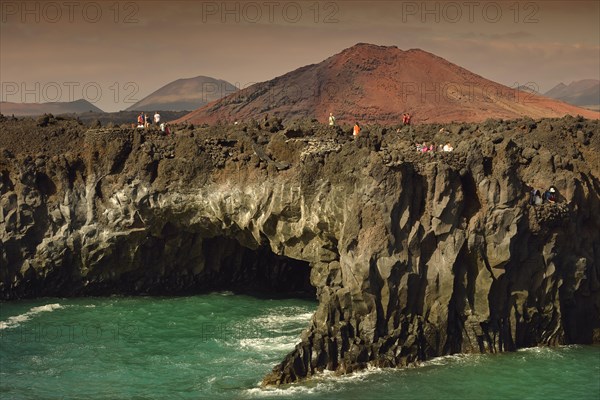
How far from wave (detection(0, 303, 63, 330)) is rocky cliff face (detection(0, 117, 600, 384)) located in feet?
6.77

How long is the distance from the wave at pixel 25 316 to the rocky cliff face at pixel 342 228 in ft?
6.77

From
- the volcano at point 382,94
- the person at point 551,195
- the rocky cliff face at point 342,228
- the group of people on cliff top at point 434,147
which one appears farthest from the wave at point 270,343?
the volcano at point 382,94

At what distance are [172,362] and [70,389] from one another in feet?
16.4

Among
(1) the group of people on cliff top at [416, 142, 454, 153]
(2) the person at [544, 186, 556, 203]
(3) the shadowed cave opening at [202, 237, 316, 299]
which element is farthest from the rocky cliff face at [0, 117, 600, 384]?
(1) the group of people on cliff top at [416, 142, 454, 153]

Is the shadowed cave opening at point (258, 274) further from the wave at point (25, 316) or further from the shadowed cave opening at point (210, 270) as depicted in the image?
the wave at point (25, 316)

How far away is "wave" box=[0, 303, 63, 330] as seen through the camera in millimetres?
48719

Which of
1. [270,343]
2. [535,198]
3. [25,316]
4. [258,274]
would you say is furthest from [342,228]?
[25,316]

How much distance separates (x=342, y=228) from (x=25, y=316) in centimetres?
1907

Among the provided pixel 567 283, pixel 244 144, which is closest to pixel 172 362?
pixel 244 144

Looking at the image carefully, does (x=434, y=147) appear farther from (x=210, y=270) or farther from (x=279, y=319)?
(x=210, y=270)

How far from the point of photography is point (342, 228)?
138 feet

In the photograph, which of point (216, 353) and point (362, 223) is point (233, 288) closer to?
point (216, 353)

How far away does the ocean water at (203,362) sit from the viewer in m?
37.3

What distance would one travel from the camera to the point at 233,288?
56.7 metres
